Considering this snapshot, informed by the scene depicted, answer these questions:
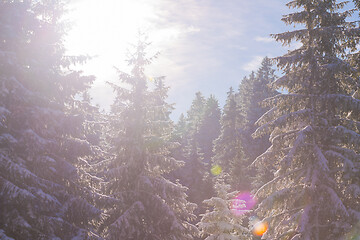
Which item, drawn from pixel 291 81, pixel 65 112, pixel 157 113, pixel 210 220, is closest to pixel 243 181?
pixel 210 220

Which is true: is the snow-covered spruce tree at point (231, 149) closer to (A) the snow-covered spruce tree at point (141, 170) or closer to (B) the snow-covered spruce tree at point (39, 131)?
(A) the snow-covered spruce tree at point (141, 170)

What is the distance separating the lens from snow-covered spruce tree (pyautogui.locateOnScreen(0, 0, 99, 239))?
1041 centimetres

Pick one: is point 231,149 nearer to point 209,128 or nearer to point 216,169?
point 216,169

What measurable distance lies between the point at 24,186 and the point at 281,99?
36.5 feet

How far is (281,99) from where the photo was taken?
13.5 metres

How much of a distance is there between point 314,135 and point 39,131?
11.6 m

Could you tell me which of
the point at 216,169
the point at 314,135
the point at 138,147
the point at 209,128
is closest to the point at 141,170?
the point at 138,147

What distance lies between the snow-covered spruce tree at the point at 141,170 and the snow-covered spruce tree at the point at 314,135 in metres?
4.99

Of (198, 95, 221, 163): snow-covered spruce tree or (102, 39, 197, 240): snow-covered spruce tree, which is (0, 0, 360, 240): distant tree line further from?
(198, 95, 221, 163): snow-covered spruce tree

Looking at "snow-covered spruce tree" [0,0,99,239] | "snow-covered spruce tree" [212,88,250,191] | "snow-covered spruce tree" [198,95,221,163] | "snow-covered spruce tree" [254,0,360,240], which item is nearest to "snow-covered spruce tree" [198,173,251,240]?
"snow-covered spruce tree" [254,0,360,240]

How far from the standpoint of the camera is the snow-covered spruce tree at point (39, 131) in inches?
410

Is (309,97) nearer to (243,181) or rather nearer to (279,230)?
(279,230)

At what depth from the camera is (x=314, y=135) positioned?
1288 cm

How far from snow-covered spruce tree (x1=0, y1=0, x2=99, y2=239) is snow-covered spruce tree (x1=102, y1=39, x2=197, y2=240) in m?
2.51
